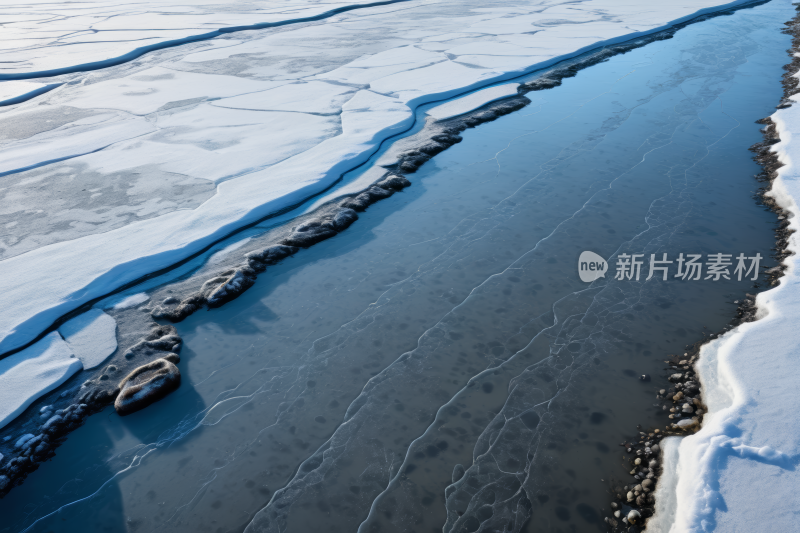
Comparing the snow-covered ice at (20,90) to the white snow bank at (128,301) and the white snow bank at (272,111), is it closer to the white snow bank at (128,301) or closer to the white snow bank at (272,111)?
the white snow bank at (272,111)

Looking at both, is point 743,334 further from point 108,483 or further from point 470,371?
point 108,483

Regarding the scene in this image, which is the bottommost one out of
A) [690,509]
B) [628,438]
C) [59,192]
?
[628,438]

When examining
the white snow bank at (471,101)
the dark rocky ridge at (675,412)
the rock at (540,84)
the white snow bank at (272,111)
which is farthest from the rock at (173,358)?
the rock at (540,84)

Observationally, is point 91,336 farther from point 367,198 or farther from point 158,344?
point 367,198

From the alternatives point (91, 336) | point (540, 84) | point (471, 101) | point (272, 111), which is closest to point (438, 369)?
point (91, 336)

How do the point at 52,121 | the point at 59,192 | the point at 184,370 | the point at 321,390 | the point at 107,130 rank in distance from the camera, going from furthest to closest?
the point at 52,121 < the point at 107,130 < the point at 59,192 < the point at 184,370 < the point at 321,390

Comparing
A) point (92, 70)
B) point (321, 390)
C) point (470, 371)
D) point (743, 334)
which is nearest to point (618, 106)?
point (743, 334)
